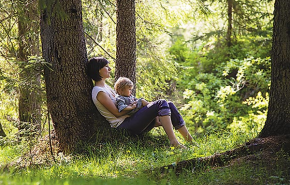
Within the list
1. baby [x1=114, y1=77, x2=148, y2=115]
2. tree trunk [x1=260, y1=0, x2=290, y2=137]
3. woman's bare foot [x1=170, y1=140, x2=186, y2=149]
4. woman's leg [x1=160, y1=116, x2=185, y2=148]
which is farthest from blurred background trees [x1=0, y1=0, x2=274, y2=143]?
tree trunk [x1=260, y1=0, x2=290, y2=137]

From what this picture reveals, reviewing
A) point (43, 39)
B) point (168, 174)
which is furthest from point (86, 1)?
point (168, 174)

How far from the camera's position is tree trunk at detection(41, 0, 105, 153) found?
537cm

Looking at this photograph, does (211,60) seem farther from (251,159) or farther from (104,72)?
(251,159)

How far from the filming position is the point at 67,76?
17.7ft

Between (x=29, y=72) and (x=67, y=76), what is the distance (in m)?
0.58

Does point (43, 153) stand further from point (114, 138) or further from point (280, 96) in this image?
point (280, 96)

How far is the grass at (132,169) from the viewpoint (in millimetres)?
3396

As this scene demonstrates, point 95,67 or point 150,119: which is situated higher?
point 95,67

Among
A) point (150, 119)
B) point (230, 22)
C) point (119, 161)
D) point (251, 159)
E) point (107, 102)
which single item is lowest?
point (119, 161)

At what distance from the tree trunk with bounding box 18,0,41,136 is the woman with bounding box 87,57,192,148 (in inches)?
35.4

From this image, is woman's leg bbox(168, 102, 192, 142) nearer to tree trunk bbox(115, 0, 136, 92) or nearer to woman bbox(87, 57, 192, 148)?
woman bbox(87, 57, 192, 148)

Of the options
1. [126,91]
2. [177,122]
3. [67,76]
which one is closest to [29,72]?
[67,76]

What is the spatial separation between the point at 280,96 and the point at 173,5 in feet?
18.6

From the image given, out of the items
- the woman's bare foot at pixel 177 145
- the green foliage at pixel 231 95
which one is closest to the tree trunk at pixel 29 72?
the woman's bare foot at pixel 177 145
